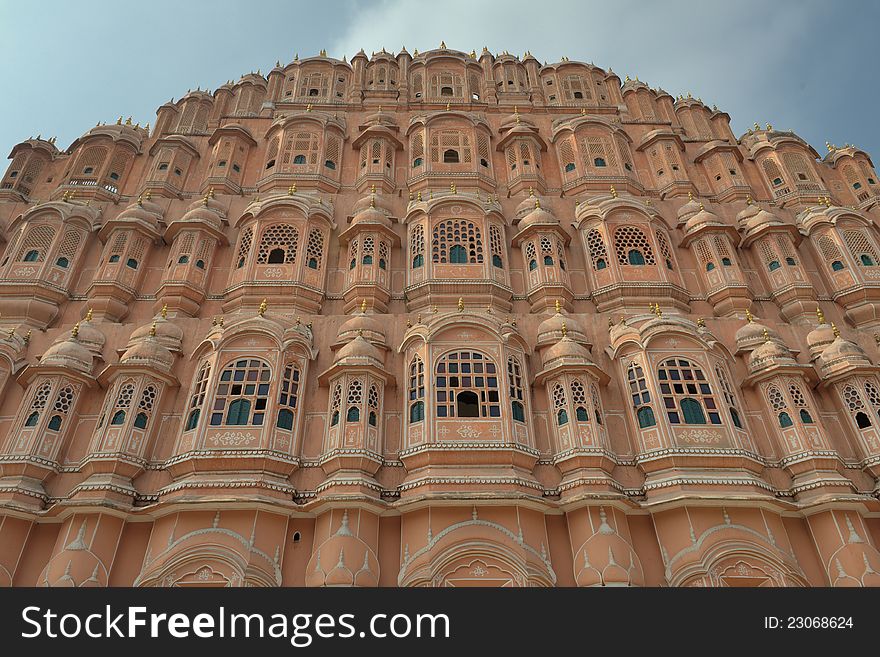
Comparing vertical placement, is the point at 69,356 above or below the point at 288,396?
above

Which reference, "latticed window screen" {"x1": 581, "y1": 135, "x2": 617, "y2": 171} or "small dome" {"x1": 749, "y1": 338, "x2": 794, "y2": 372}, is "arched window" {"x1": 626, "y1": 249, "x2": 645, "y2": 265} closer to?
"small dome" {"x1": 749, "y1": 338, "x2": 794, "y2": 372}

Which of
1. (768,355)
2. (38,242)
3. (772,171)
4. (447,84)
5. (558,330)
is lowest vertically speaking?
(768,355)

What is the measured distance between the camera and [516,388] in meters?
15.7

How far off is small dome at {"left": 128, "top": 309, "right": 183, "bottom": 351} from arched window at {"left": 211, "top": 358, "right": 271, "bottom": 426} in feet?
6.84

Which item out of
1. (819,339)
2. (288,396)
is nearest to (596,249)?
(819,339)

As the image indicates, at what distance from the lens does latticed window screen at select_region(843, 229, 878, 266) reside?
1967 cm

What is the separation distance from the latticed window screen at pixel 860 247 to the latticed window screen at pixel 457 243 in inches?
447

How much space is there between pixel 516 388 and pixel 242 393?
21.4 feet

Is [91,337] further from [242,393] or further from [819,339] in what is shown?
[819,339]

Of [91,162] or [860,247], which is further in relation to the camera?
[91,162]

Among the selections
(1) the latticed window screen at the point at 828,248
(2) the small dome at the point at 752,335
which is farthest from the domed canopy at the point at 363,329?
(1) the latticed window screen at the point at 828,248

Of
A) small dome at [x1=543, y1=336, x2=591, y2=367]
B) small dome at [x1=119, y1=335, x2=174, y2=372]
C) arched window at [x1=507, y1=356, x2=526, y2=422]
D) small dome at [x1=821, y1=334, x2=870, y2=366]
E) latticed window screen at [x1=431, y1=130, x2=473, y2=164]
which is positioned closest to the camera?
arched window at [x1=507, y1=356, x2=526, y2=422]

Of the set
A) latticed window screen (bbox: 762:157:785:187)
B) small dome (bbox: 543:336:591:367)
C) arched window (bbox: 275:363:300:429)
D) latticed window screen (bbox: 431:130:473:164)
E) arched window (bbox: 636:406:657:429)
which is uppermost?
latticed window screen (bbox: 431:130:473:164)

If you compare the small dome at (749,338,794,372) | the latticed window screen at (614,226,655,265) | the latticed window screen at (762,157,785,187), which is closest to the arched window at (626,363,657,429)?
the small dome at (749,338,794,372)
